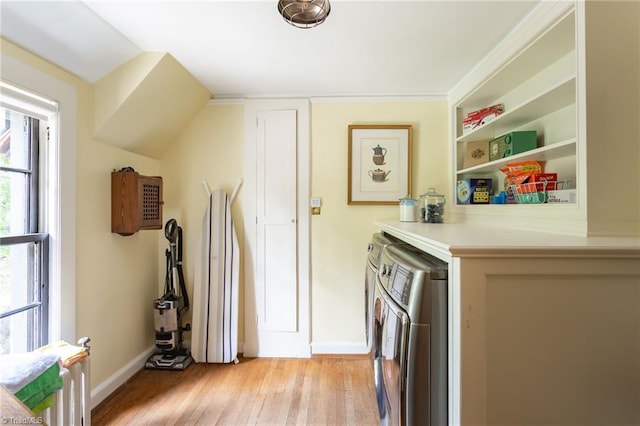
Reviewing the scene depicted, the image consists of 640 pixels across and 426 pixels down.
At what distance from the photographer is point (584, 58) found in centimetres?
111

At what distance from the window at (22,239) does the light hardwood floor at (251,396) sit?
0.65 metres

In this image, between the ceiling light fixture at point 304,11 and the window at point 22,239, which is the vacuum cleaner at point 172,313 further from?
the ceiling light fixture at point 304,11

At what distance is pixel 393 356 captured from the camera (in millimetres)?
1058

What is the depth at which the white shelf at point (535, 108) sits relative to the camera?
4.14 ft

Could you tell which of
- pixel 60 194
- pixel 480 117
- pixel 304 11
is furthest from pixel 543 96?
pixel 60 194

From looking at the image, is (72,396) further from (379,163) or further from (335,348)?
(379,163)

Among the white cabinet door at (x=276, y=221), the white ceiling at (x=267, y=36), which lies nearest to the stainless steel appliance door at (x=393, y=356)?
the white cabinet door at (x=276, y=221)

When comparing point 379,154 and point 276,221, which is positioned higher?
point 379,154

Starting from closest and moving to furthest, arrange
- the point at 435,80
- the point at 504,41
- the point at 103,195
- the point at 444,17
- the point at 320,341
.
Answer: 1. the point at 444,17
2. the point at 504,41
3. the point at 103,195
4. the point at 435,80
5. the point at 320,341

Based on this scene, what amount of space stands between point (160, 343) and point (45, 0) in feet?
6.86

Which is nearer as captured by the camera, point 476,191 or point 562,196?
point 562,196

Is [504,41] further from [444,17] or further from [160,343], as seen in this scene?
[160,343]

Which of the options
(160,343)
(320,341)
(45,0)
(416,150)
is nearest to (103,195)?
(45,0)

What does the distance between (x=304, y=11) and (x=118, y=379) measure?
239 cm
